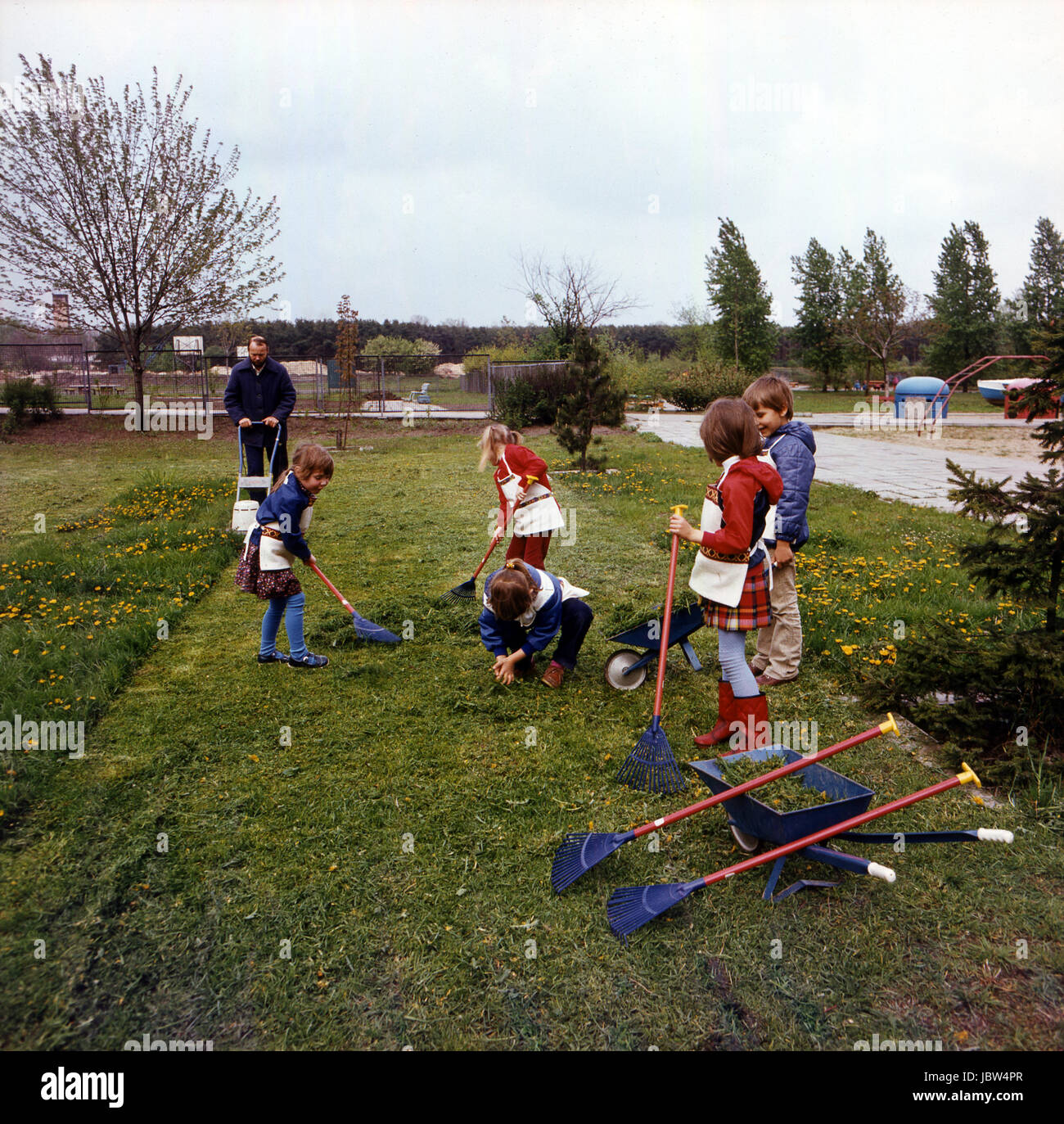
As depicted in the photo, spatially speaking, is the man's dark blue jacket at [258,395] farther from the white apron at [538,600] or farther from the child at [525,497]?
the white apron at [538,600]

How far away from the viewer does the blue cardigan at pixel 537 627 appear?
4.54 m

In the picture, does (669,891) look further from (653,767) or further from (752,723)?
(752,723)

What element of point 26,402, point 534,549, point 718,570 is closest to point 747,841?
point 718,570

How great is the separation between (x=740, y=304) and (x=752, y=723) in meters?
39.2

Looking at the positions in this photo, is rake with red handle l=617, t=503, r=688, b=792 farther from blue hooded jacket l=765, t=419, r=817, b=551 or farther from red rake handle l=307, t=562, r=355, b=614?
red rake handle l=307, t=562, r=355, b=614

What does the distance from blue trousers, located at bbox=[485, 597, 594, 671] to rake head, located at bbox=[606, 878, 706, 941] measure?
2009 mm

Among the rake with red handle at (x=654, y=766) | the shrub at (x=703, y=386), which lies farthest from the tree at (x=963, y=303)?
the rake with red handle at (x=654, y=766)

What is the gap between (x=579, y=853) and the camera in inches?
117

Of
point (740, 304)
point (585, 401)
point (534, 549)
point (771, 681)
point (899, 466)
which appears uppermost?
point (740, 304)

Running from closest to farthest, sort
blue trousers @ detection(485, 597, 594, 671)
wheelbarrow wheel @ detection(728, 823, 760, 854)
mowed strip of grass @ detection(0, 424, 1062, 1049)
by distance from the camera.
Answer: mowed strip of grass @ detection(0, 424, 1062, 1049), wheelbarrow wheel @ detection(728, 823, 760, 854), blue trousers @ detection(485, 597, 594, 671)

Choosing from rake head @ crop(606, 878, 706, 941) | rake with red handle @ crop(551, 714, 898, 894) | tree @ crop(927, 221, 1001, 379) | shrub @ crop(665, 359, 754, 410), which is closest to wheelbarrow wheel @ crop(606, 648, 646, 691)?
rake with red handle @ crop(551, 714, 898, 894)

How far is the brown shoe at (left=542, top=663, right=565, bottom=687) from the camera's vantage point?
4.66 meters

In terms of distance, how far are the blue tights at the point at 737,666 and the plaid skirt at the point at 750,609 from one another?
0.16 ft
